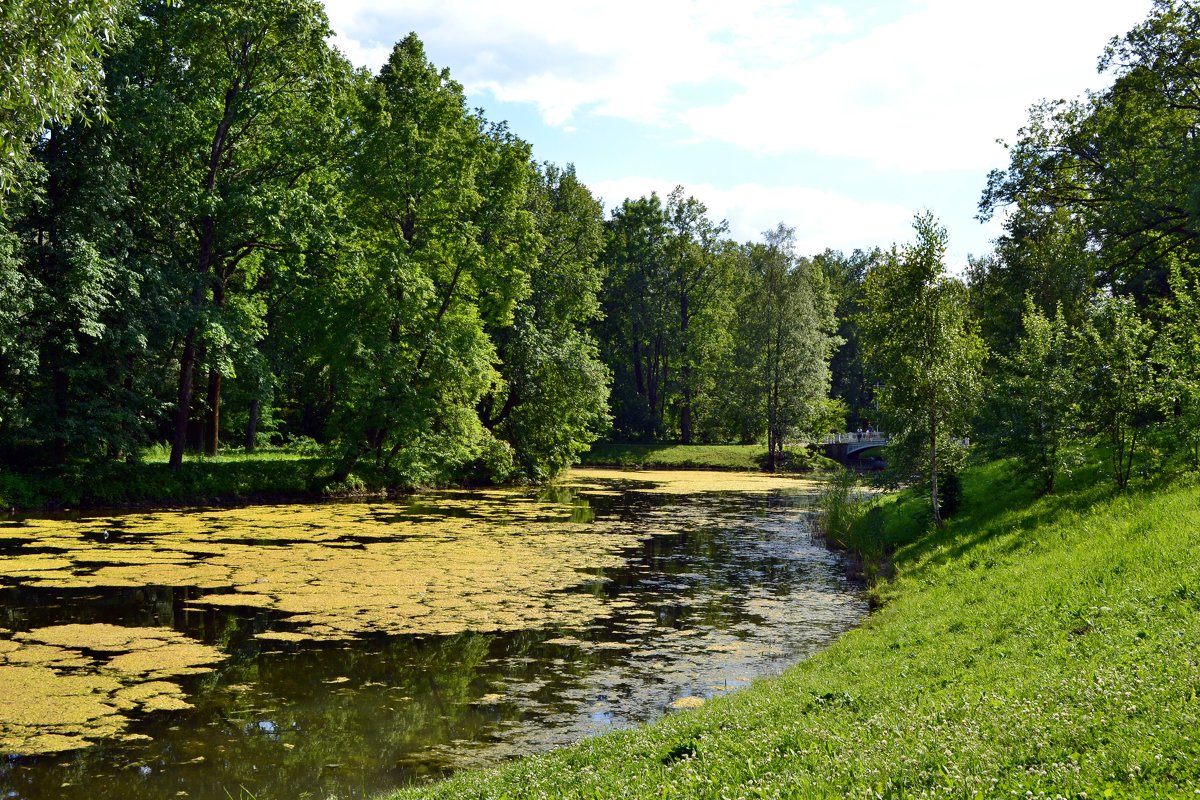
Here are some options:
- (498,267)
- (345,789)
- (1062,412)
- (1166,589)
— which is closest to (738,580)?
(1062,412)

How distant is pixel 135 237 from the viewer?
34.2m

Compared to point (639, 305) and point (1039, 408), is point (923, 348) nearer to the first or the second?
point (1039, 408)

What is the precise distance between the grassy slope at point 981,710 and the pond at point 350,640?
201cm

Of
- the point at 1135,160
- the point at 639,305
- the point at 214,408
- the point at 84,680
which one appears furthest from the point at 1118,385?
the point at 639,305

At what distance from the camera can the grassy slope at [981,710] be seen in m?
6.62

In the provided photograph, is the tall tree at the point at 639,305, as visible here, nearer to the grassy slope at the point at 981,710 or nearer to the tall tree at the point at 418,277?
the tall tree at the point at 418,277

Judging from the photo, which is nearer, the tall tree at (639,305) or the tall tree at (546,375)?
the tall tree at (546,375)

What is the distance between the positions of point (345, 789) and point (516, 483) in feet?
123

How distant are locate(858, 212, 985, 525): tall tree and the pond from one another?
212 inches

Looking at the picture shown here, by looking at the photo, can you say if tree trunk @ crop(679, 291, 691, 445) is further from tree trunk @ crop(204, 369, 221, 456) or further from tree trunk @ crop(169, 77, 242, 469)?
tree trunk @ crop(169, 77, 242, 469)

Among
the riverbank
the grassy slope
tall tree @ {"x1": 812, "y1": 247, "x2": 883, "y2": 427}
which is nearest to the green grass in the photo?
tall tree @ {"x1": 812, "y1": 247, "x2": 883, "y2": 427}

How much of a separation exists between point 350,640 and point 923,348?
58.9 ft

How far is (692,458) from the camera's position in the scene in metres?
66.2

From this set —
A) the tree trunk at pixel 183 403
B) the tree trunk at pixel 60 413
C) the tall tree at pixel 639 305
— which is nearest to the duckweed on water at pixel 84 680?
the tree trunk at pixel 60 413
